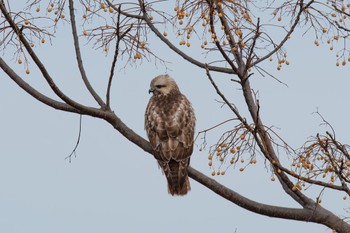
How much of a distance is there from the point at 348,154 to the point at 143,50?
2.99m

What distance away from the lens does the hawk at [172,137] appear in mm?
9062

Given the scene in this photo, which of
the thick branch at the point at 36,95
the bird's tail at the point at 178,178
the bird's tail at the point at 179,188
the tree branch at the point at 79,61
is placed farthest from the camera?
the bird's tail at the point at 179,188

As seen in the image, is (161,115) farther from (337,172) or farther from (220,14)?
(337,172)

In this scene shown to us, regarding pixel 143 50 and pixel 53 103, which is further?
pixel 143 50

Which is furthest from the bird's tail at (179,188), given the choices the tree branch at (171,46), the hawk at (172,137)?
the tree branch at (171,46)

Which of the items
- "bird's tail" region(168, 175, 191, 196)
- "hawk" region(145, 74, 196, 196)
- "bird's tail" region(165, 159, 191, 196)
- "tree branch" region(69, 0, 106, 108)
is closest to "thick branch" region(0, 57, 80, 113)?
"tree branch" region(69, 0, 106, 108)

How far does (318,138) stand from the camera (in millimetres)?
7191

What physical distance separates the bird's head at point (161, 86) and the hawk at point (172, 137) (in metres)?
0.41

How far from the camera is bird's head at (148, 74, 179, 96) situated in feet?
34.4

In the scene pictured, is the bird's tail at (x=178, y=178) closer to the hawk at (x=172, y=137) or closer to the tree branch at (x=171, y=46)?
the hawk at (x=172, y=137)

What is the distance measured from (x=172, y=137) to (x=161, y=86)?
4.95 feet

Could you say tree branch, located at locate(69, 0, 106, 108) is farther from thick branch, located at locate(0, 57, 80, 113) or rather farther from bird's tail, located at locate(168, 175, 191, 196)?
bird's tail, located at locate(168, 175, 191, 196)

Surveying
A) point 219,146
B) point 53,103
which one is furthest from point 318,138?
point 53,103

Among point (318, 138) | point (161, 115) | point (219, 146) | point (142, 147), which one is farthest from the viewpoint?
point (161, 115)
